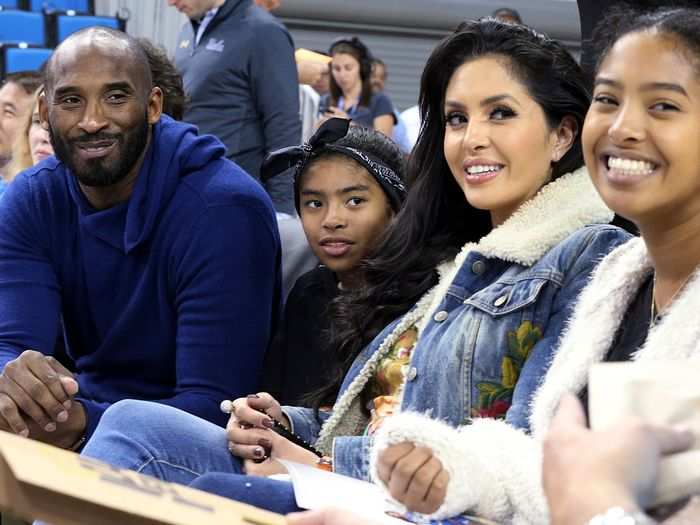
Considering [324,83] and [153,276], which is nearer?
[153,276]

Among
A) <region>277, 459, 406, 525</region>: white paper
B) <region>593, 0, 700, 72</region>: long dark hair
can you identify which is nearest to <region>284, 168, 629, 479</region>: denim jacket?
<region>277, 459, 406, 525</region>: white paper

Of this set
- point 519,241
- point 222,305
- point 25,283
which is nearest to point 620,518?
point 519,241

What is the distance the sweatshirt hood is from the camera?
115 inches

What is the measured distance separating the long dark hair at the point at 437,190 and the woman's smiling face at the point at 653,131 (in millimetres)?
→ 672

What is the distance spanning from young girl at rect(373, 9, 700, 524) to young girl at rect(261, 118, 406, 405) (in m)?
0.98

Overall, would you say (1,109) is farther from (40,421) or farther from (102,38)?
(40,421)

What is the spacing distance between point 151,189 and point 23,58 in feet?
13.0

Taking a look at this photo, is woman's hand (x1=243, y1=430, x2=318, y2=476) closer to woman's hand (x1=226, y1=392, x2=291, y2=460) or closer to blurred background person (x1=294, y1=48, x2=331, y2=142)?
woman's hand (x1=226, y1=392, x2=291, y2=460)

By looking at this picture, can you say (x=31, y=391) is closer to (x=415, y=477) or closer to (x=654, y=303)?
(x=415, y=477)

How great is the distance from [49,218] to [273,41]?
1.98 m

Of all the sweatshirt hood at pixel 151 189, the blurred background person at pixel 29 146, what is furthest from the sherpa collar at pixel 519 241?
the blurred background person at pixel 29 146

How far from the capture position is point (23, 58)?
261 inches

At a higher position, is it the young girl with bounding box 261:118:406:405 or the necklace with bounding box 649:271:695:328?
the necklace with bounding box 649:271:695:328

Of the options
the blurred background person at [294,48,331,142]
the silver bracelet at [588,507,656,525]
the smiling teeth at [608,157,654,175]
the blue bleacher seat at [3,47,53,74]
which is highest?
the smiling teeth at [608,157,654,175]
